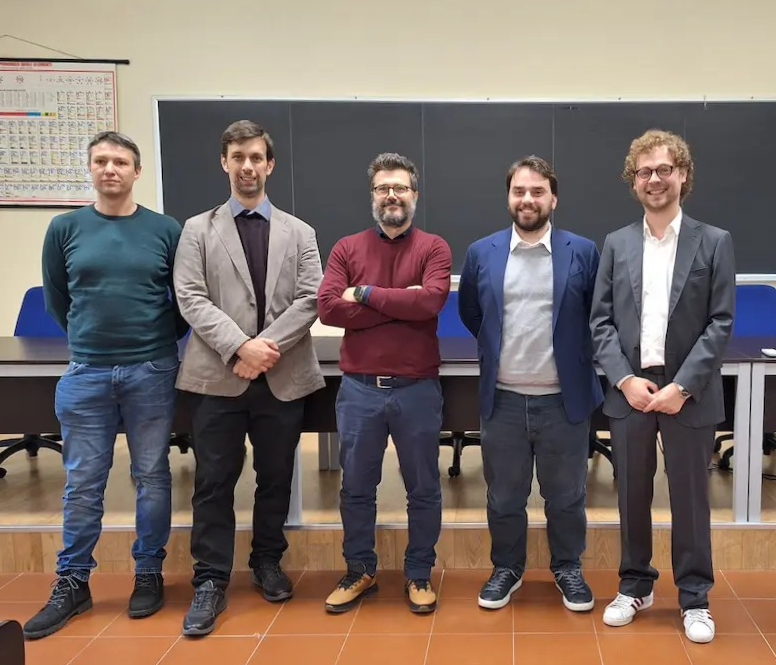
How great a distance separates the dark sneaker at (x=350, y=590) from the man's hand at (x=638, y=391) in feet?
3.60

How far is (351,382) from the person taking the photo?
94.4 inches

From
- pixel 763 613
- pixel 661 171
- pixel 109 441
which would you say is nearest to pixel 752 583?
pixel 763 613

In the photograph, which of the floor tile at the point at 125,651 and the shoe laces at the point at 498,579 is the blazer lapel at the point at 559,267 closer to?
the shoe laces at the point at 498,579

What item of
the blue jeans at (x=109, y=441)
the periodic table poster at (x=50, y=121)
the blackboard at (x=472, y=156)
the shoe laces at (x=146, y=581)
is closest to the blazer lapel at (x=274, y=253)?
the blue jeans at (x=109, y=441)

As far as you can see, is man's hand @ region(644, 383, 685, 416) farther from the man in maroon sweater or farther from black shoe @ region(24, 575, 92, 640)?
→ black shoe @ region(24, 575, 92, 640)

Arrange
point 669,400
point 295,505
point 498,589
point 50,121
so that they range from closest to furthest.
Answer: point 669,400, point 498,589, point 295,505, point 50,121

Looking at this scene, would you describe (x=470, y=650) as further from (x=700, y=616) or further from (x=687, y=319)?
(x=687, y=319)

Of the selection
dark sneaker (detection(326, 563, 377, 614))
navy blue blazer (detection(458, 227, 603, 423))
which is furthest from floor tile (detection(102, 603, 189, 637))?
navy blue blazer (detection(458, 227, 603, 423))

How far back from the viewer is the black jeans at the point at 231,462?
240cm

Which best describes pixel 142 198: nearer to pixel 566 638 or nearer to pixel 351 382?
pixel 351 382

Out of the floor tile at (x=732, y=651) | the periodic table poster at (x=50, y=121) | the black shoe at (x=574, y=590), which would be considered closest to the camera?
the floor tile at (x=732, y=651)

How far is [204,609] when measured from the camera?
7.73ft

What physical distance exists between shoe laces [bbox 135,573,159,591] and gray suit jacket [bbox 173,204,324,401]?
2.30 ft

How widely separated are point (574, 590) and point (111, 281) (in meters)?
1.89
